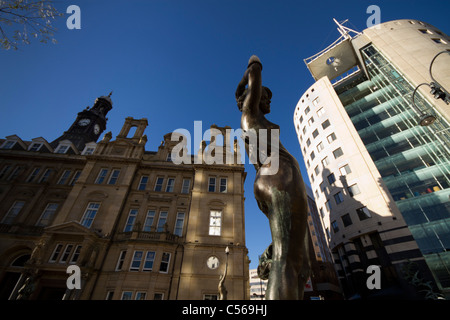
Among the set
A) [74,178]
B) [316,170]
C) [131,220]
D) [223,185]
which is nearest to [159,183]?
[131,220]

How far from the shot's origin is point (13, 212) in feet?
75.1

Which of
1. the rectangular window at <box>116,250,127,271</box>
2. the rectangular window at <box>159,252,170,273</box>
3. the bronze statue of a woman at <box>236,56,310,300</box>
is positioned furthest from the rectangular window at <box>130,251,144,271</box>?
the bronze statue of a woman at <box>236,56,310,300</box>

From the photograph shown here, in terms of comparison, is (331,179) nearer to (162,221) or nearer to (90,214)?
(162,221)

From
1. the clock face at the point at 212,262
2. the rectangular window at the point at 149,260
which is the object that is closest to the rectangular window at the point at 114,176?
the rectangular window at the point at 149,260

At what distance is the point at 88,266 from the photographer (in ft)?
55.9

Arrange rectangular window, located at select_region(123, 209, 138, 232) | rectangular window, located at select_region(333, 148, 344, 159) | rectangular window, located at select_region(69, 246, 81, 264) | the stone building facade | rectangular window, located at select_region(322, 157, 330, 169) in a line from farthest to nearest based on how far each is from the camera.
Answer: rectangular window, located at select_region(322, 157, 330, 169), rectangular window, located at select_region(333, 148, 344, 159), rectangular window, located at select_region(123, 209, 138, 232), rectangular window, located at select_region(69, 246, 81, 264), the stone building facade

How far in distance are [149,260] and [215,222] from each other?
686 cm

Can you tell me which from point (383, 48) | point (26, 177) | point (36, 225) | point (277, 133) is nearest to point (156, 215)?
point (36, 225)

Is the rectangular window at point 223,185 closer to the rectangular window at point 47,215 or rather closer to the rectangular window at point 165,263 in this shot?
the rectangular window at point 165,263

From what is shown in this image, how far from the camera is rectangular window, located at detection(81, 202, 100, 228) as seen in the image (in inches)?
809

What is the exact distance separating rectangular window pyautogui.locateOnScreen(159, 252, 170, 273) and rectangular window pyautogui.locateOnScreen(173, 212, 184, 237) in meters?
2.36

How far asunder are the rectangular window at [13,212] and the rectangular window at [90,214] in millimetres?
8554

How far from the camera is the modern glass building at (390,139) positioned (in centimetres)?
2194

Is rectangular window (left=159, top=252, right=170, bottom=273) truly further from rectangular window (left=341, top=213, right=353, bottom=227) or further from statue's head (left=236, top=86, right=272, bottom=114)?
rectangular window (left=341, top=213, right=353, bottom=227)
